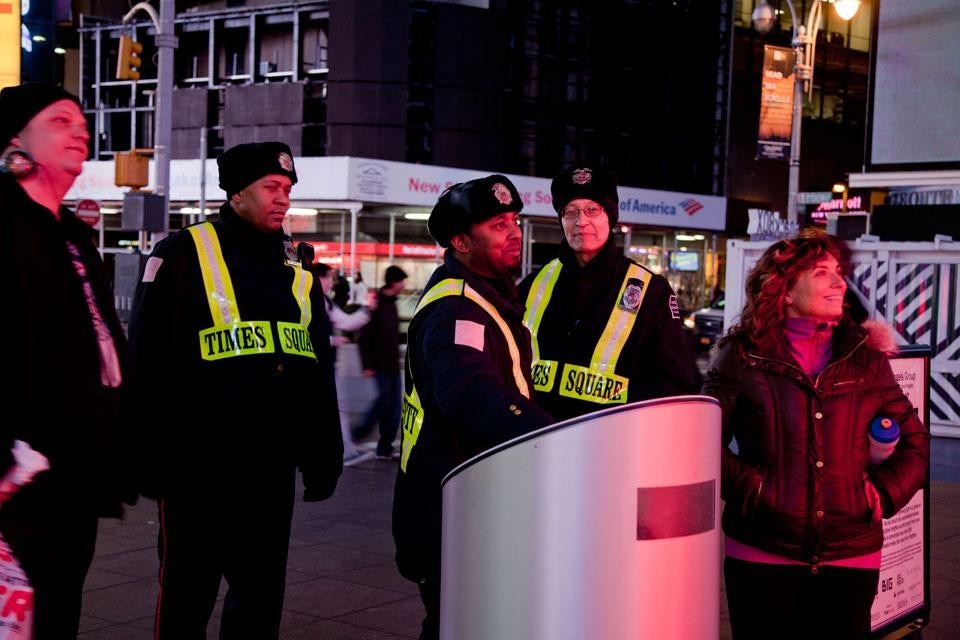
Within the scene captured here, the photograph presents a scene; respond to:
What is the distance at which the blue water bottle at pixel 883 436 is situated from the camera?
422 centimetres

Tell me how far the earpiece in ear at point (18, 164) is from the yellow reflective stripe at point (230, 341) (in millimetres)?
1070

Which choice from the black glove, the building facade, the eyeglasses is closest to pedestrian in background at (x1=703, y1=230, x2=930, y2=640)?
the eyeglasses

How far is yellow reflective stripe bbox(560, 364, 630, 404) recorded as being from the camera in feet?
16.6

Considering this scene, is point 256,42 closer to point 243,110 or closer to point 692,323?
point 243,110

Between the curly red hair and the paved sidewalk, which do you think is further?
the paved sidewalk

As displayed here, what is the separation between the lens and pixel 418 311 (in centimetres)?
392

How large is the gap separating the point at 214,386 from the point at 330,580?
10.5 feet

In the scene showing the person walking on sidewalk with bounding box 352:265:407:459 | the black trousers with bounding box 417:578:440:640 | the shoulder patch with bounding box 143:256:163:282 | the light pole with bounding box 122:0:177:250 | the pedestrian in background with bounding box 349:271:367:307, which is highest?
the light pole with bounding box 122:0:177:250

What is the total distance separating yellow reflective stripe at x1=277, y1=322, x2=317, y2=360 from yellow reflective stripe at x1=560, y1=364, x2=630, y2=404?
1102mm

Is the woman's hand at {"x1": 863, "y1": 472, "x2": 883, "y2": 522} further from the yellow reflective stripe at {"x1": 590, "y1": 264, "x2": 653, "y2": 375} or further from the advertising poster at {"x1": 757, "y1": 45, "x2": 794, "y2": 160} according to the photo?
the advertising poster at {"x1": 757, "y1": 45, "x2": 794, "y2": 160}

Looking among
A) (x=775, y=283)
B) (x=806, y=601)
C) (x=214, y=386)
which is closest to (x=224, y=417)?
(x=214, y=386)

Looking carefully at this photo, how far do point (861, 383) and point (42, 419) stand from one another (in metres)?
2.54

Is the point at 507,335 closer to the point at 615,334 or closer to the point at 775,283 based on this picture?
the point at 775,283

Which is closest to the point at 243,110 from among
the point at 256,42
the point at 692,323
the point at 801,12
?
the point at 256,42
